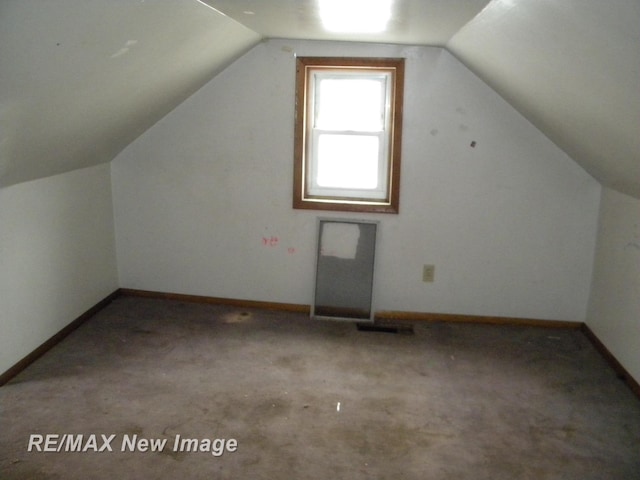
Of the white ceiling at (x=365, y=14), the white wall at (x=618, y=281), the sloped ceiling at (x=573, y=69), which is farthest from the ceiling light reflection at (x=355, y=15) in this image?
the white wall at (x=618, y=281)

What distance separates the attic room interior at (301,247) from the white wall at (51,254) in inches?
0.6

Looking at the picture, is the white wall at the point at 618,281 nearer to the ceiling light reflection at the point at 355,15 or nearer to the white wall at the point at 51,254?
the ceiling light reflection at the point at 355,15

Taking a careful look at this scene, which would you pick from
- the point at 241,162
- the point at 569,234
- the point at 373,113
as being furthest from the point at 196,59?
the point at 569,234

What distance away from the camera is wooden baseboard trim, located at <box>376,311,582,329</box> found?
357cm

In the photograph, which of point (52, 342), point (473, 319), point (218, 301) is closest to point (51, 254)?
point (52, 342)

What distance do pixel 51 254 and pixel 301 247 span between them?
1.51 metres

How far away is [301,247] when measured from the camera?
367 cm

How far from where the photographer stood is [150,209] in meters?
3.76

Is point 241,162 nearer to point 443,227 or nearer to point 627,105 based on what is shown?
point 443,227

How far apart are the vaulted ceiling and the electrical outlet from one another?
109cm

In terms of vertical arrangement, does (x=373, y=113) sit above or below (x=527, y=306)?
above

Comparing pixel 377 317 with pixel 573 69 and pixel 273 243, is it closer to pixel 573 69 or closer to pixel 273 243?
pixel 273 243

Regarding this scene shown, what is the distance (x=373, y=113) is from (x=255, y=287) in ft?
4.67

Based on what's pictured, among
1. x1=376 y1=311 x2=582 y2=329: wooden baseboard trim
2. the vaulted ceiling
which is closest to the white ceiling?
the vaulted ceiling
